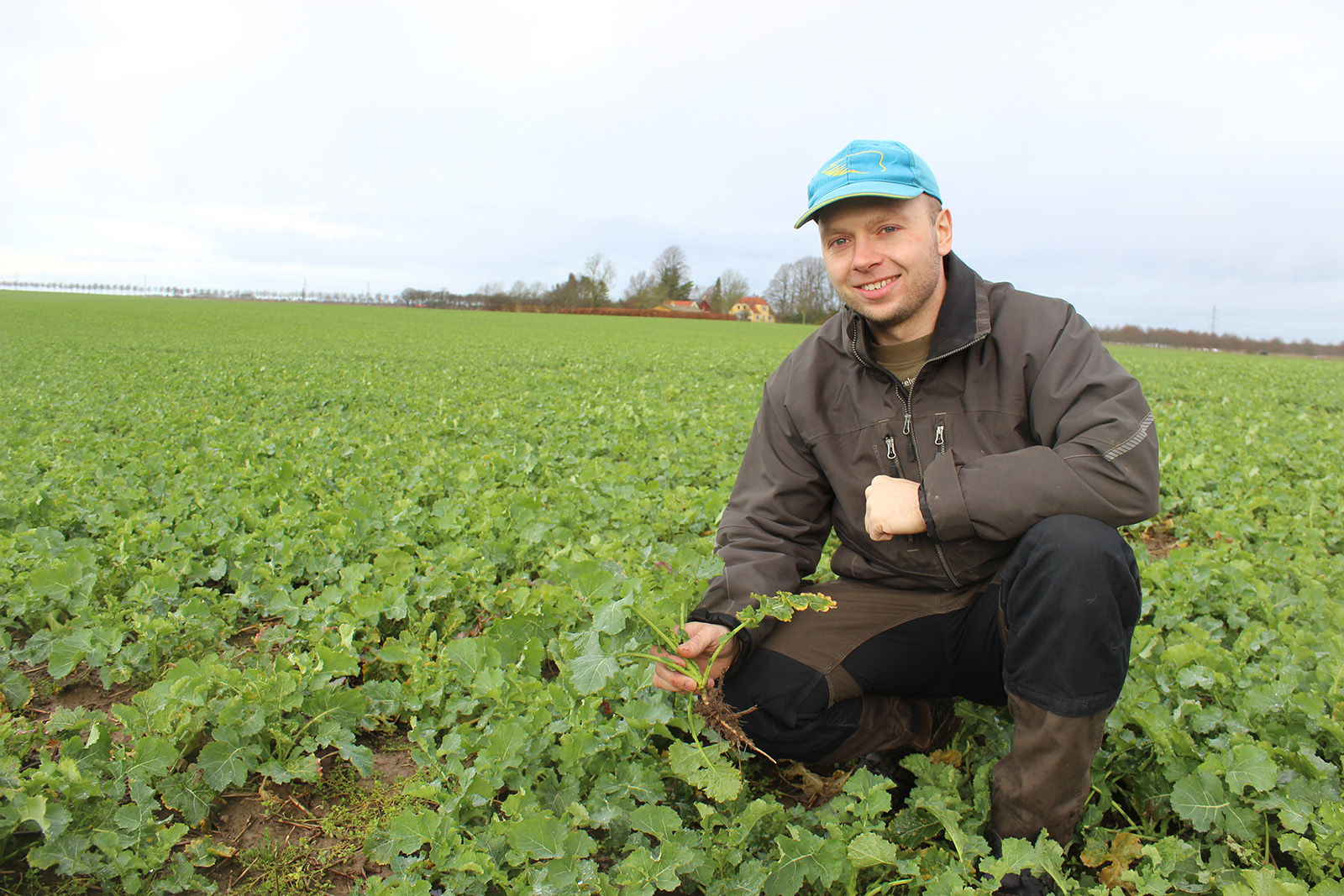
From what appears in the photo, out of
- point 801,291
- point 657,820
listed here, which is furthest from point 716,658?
point 801,291

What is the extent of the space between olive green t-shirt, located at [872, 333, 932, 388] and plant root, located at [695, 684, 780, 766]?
112cm

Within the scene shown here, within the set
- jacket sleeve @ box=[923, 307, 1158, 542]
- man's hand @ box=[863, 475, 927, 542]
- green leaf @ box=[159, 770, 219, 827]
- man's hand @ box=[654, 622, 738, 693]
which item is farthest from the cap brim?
green leaf @ box=[159, 770, 219, 827]

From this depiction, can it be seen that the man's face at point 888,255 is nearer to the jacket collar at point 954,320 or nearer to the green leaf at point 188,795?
the jacket collar at point 954,320

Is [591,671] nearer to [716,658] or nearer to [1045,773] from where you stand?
[716,658]

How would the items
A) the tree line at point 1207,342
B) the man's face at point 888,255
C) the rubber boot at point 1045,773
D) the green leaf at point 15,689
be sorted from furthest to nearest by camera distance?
the tree line at point 1207,342 → the green leaf at point 15,689 → the man's face at point 888,255 → the rubber boot at point 1045,773

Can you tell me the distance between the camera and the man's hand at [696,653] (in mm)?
2061

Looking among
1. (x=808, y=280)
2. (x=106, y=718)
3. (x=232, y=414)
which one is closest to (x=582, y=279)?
(x=808, y=280)

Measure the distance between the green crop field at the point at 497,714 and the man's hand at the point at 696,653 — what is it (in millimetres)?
84

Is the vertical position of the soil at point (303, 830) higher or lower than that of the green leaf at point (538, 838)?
lower

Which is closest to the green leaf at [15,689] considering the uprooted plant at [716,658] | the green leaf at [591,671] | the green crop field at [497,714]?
the green crop field at [497,714]

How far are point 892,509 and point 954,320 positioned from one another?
0.63m

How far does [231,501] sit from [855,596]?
3.62m

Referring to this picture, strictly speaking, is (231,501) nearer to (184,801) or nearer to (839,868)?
(184,801)

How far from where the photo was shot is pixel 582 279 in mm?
79812
